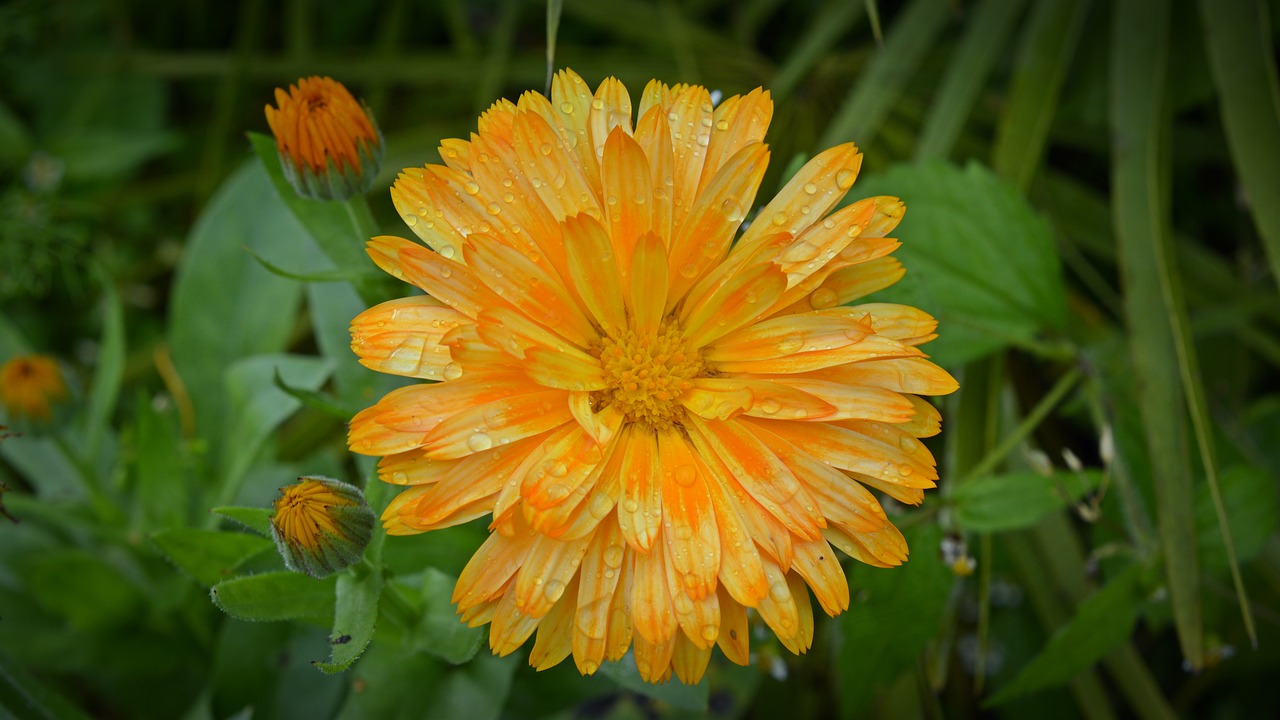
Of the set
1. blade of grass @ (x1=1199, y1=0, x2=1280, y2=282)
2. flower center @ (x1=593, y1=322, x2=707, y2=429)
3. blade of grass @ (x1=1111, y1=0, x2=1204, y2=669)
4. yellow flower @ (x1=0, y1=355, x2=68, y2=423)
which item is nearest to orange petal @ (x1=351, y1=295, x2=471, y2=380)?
flower center @ (x1=593, y1=322, x2=707, y2=429)

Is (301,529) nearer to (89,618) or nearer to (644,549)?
(644,549)

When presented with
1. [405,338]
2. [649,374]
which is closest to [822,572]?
[649,374]

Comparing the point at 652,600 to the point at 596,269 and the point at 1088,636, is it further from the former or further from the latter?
the point at 1088,636

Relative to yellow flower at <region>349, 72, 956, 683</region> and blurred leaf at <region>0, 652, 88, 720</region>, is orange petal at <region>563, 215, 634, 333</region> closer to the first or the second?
yellow flower at <region>349, 72, 956, 683</region>

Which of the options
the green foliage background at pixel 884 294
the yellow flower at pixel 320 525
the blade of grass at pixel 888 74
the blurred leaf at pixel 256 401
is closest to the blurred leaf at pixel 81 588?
the green foliage background at pixel 884 294

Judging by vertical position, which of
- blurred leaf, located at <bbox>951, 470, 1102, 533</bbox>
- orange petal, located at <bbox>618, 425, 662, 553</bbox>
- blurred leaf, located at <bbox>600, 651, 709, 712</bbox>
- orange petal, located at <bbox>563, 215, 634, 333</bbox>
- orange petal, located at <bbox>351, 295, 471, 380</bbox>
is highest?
orange petal, located at <bbox>563, 215, 634, 333</bbox>

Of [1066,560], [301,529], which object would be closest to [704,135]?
[301,529]
